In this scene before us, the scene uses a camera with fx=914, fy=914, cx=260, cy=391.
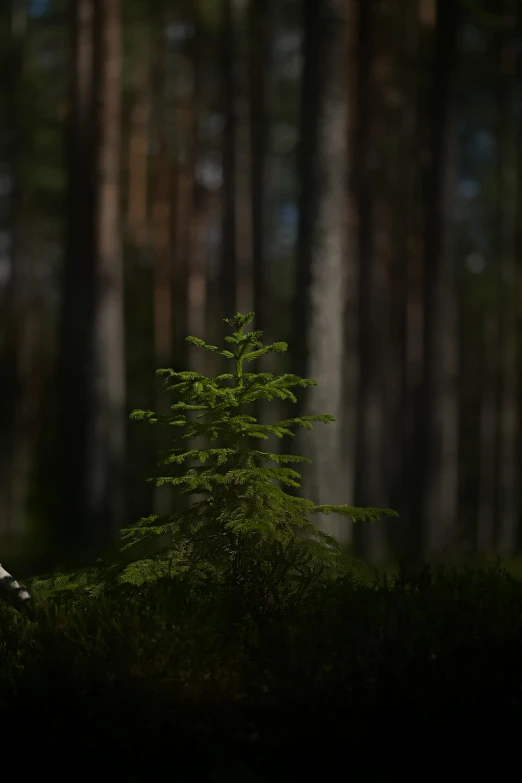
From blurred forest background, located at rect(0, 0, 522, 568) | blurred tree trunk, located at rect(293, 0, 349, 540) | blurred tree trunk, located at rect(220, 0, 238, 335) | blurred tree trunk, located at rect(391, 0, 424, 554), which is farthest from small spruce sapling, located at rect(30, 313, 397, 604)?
blurred tree trunk, located at rect(391, 0, 424, 554)

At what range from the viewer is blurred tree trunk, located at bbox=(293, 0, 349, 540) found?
29.5 feet

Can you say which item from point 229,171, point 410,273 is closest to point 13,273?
point 229,171

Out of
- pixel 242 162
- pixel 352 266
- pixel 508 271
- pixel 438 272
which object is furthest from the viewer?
pixel 508 271

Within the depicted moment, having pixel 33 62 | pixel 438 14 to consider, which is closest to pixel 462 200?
pixel 33 62

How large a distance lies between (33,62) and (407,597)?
95.2 feet

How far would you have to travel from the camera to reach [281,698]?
Result: 3525 millimetres

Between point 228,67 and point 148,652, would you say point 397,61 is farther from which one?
point 148,652

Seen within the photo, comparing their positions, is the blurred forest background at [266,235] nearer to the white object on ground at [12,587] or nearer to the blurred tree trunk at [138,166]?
the blurred tree trunk at [138,166]

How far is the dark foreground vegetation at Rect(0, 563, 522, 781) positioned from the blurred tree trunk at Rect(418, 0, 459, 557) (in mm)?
13785

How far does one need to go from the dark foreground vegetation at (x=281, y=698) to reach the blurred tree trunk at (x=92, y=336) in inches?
383

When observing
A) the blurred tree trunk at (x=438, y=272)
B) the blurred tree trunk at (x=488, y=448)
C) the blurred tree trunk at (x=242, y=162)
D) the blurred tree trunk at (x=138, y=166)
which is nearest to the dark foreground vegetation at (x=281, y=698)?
the blurred tree trunk at (x=438, y=272)

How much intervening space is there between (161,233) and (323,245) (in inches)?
727

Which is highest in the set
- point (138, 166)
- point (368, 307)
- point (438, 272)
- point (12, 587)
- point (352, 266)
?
point (138, 166)

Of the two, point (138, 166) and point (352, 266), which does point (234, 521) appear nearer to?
point (352, 266)
